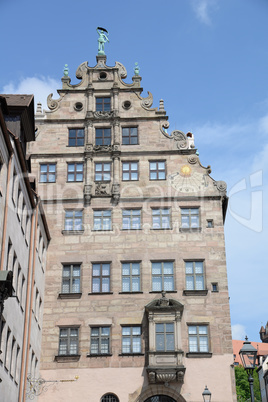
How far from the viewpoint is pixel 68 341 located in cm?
3095

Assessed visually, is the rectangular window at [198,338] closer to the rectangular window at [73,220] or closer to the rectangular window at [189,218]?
the rectangular window at [189,218]

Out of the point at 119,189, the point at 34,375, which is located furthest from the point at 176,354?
the point at 119,189

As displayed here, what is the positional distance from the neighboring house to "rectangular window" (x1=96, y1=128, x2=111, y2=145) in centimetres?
642

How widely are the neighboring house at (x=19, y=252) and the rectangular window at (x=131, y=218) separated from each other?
454cm

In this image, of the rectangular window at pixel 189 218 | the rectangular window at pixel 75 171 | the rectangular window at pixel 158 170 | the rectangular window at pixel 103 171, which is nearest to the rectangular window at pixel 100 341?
the rectangular window at pixel 189 218

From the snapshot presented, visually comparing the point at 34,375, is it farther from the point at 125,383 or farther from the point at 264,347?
the point at 264,347

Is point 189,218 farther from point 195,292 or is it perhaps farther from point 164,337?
point 164,337

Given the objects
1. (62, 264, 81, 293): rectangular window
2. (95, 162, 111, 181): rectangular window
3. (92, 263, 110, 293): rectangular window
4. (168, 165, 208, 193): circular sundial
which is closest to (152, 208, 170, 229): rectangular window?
(168, 165, 208, 193): circular sundial

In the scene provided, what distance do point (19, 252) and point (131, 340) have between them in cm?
885

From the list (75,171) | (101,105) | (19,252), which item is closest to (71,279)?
(75,171)

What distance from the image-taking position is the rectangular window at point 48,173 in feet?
113

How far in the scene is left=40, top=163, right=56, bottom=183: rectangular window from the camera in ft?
113

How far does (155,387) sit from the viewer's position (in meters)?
29.8

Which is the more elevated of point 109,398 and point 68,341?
point 68,341
